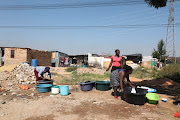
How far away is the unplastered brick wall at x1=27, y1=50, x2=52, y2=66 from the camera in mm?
18844

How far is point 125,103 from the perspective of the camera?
14.9ft

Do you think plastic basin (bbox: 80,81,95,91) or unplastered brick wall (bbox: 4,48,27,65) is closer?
plastic basin (bbox: 80,81,95,91)

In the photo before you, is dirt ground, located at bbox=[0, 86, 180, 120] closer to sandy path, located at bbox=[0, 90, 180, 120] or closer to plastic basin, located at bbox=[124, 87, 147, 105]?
sandy path, located at bbox=[0, 90, 180, 120]

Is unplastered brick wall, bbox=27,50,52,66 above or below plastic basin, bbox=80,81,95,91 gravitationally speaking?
above

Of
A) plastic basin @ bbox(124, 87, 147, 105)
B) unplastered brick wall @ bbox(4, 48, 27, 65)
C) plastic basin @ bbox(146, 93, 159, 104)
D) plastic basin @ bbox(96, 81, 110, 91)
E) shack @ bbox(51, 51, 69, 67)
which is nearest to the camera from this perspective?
plastic basin @ bbox(124, 87, 147, 105)

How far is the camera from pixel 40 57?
68.0 ft

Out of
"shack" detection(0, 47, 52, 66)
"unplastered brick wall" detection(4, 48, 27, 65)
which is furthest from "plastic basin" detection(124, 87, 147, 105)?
"unplastered brick wall" detection(4, 48, 27, 65)

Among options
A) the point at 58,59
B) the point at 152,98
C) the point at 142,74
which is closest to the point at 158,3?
the point at 152,98

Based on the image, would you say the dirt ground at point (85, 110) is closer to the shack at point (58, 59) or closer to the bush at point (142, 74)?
the bush at point (142, 74)

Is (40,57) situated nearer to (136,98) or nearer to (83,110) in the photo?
(83,110)

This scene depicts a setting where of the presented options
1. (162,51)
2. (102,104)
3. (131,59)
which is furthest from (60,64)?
(102,104)

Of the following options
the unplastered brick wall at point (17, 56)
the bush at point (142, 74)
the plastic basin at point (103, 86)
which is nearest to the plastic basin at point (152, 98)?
the plastic basin at point (103, 86)

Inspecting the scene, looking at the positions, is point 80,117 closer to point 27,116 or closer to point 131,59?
point 27,116

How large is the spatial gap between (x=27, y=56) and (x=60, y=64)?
1106 cm
